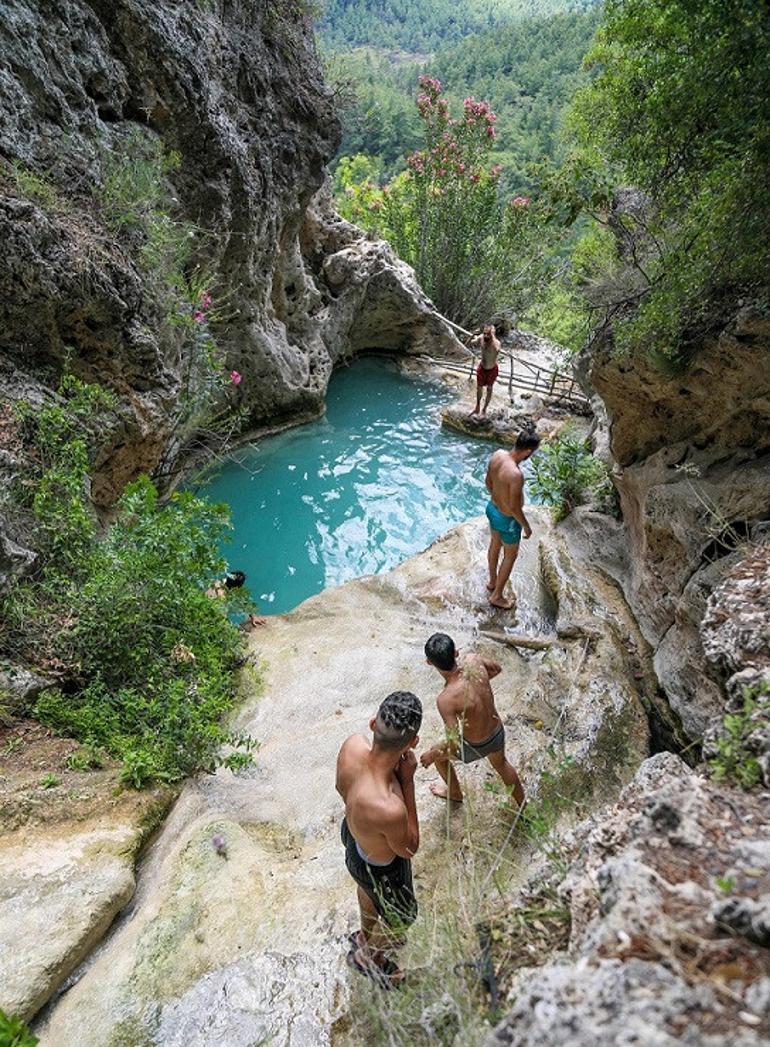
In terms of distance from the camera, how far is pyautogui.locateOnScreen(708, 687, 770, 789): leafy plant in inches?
76.8

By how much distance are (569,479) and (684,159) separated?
4.16 m

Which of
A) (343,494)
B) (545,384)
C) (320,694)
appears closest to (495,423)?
(545,384)

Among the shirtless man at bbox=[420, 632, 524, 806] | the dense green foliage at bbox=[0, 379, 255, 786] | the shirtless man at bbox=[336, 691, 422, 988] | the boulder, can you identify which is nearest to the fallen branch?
the shirtless man at bbox=[420, 632, 524, 806]

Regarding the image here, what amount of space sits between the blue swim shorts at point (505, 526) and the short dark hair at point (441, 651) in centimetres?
266

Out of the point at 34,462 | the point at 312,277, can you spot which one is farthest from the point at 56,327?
the point at 312,277

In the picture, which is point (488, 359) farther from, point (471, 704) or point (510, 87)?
point (510, 87)

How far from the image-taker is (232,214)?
28.5 ft

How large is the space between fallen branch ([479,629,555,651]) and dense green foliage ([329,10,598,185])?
4396 centimetres

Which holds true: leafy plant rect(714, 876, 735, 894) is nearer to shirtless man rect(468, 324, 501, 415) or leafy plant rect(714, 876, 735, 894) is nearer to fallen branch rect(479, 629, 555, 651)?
A: fallen branch rect(479, 629, 555, 651)

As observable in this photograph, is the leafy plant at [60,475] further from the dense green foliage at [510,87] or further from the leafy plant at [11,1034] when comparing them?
the dense green foliage at [510,87]

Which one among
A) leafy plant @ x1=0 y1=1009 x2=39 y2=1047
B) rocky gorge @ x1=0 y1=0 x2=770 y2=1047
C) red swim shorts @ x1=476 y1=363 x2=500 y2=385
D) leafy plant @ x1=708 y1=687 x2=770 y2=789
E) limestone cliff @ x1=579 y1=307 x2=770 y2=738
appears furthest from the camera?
red swim shorts @ x1=476 y1=363 x2=500 y2=385

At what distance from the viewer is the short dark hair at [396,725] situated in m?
2.63

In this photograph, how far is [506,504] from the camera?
589 cm

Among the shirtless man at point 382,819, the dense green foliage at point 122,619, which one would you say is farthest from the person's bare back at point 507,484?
the shirtless man at point 382,819
